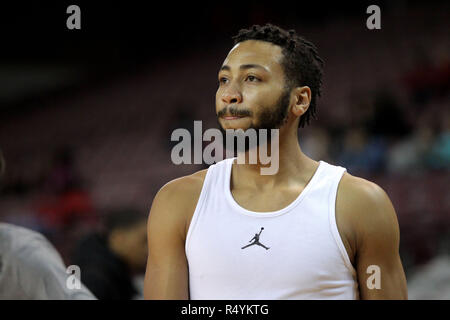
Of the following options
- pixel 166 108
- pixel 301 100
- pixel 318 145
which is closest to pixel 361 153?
pixel 318 145

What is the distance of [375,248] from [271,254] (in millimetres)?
321

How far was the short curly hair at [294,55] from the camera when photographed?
237cm

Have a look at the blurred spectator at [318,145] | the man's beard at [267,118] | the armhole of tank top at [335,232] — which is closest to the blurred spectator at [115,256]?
the man's beard at [267,118]

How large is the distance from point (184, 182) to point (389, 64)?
8178mm

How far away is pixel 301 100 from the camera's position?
2.39 metres

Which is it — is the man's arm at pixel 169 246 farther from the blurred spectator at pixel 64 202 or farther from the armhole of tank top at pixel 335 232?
the blurred spectator at pixel 64 202

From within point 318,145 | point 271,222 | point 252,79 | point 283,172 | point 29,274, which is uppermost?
point 318,145

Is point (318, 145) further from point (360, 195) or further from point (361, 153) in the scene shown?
point (360, 195)

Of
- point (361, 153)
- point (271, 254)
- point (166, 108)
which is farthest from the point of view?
point (166, 108)

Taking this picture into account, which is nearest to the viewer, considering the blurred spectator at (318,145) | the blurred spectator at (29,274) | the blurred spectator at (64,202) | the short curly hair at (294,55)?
the short curly hair at (294,55)

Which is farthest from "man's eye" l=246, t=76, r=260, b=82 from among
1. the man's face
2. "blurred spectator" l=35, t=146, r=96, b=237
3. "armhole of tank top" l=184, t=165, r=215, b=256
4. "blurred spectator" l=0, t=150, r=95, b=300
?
"blurred spectator" l=35, t=146, r=96, b=237

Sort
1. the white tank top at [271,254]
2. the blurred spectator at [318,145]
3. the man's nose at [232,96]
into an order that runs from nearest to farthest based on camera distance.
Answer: the white tank top at [271,254]
the man's nose at [232,96]
the blurred spectator at [318,145]

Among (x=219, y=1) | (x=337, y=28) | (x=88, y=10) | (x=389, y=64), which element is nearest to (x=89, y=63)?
(x=88, y=10)
